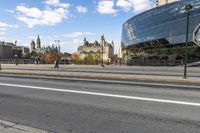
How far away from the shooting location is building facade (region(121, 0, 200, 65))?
62.8 meters

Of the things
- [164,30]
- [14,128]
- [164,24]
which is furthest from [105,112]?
[164,24]

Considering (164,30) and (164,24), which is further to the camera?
(164,24)

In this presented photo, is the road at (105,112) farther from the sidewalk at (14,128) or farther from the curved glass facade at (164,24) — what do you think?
the curved glass facade at (164,24)

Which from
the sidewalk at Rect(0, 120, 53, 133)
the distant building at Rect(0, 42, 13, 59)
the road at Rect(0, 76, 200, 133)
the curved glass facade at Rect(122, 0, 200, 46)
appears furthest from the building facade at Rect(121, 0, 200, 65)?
the distant building at Rect(0, 42, 13, 59)

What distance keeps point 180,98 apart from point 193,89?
9.32ft

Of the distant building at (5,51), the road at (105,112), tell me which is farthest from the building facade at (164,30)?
the distant building at (5,51)

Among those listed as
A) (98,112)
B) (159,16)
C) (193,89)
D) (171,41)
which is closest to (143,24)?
(159,16)

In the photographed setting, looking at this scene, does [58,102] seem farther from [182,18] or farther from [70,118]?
[182,18]

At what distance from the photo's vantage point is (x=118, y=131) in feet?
20.8

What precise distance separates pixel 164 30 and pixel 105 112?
66.4 m

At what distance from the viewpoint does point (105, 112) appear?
26.7 feet

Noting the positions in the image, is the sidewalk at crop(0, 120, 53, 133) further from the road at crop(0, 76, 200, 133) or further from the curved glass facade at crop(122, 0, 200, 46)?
the curved glass facade at crop(122, 0, 200, 46)

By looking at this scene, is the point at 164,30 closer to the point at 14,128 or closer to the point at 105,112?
the point at 105,112

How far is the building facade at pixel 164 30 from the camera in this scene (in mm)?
62812
